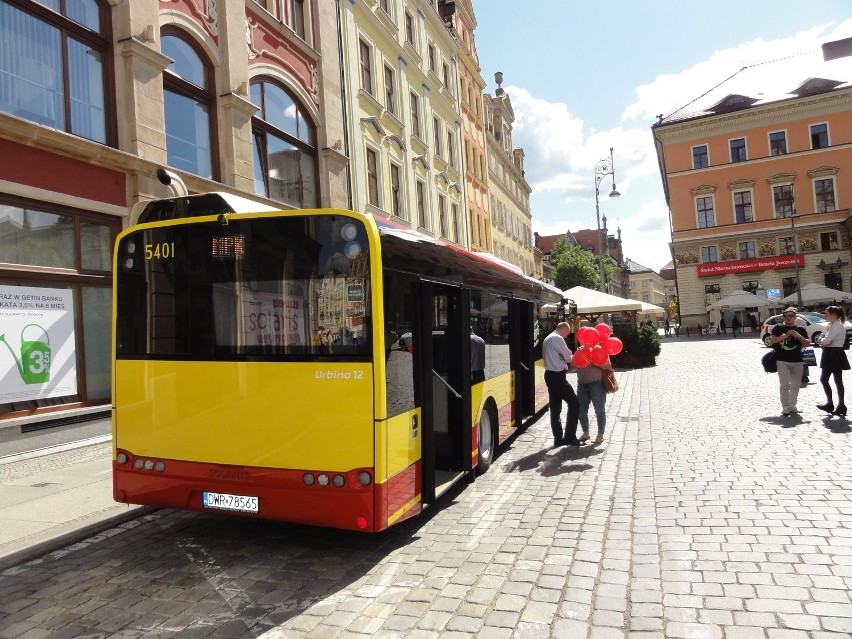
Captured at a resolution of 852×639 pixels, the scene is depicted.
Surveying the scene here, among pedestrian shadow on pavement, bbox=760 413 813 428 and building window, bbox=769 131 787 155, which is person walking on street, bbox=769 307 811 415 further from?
building window, bbox=769 131 787 155

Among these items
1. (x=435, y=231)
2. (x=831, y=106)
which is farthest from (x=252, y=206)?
(x=831, y=106)

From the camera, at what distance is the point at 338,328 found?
15.7ft

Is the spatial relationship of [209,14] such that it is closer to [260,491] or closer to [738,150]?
[260,491]

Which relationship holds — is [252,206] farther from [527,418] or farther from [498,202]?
[498,202]

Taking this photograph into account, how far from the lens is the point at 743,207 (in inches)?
2071

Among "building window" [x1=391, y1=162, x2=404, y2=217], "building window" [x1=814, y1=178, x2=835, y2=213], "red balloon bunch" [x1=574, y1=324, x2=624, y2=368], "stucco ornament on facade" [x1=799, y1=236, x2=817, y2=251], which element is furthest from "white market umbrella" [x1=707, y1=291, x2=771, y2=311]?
"red balloon bunch" [x1=574, y1=324, x2=624, y2=368]

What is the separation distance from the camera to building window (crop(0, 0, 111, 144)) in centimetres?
934

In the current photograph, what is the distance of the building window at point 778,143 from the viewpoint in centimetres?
5144

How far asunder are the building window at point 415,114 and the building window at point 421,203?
2.11 m

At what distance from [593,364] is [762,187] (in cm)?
5155

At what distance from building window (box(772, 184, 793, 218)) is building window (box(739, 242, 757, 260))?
3.14 meters

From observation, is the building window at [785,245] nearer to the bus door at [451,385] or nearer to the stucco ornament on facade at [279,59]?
the stucco ornament on facade at [279,59]

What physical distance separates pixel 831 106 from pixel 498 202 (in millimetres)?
29484

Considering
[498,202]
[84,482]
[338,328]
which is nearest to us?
[338,328]
